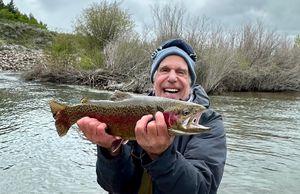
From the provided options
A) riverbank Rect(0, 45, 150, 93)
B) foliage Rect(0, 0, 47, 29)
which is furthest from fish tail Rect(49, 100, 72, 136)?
foliage Rect(0, 0, 47, 29)

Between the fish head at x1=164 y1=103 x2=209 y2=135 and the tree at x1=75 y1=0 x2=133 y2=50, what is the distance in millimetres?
41649

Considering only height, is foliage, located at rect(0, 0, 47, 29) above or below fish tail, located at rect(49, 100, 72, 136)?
above

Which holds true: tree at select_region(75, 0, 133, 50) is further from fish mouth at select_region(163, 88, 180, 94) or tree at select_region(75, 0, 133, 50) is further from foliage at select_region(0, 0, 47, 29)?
foliage at select_region(0, 0, 47, 29)

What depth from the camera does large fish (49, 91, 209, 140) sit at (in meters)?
2.54

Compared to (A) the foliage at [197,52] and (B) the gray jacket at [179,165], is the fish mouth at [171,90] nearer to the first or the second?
(B) the gray jacket at [179,165]

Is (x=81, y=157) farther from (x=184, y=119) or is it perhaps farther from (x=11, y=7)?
(x=11, y=7)

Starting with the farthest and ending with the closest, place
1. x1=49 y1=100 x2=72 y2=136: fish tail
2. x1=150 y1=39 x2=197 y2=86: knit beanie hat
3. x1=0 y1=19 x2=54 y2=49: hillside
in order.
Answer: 1. x1=0 y1=19 x2=54 y2=49: hillside
2. x1=150 y1=39 x2=197 y2=86: knit beanie hat
3. x1=49 y1=100 x2=72 y2=136: fish tail

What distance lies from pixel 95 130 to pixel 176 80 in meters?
0.92

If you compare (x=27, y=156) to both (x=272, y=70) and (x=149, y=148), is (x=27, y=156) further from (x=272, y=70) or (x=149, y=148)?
(x=272, y=70)

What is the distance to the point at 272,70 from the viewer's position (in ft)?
129

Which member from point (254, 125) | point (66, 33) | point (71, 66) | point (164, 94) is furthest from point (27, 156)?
point (66, 33)

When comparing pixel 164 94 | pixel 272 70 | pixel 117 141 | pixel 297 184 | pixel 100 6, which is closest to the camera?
pixel 117 141

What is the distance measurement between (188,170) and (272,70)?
38.2 meters

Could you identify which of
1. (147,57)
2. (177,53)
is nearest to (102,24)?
(147,57)
